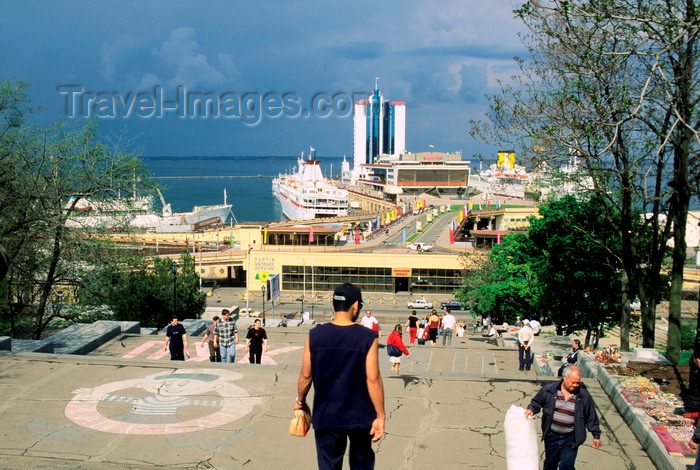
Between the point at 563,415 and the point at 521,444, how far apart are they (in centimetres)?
76

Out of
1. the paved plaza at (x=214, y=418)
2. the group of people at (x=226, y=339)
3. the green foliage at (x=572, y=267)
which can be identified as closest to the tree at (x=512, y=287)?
the green foliage at (x=572, y=267)

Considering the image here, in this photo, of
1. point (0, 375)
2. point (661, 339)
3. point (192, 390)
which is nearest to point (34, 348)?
point (0, 375)

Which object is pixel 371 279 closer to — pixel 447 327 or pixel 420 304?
pixel 420 304

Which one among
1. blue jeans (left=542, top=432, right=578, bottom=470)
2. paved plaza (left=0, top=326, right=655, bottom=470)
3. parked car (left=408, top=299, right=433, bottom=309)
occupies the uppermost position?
blue jeans (left=542, top=432, right=578, bottom=470)

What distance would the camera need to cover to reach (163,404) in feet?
Result: 29.2

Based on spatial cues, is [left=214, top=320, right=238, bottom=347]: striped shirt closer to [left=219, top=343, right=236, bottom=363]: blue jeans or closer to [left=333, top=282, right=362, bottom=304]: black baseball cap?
→ [left=219, top=343, right=236, bottom=363]: blue jeans

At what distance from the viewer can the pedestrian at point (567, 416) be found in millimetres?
6223

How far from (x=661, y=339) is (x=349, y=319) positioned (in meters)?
37.5

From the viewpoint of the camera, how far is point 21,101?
57.0 ft

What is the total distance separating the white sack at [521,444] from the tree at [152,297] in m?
21.9

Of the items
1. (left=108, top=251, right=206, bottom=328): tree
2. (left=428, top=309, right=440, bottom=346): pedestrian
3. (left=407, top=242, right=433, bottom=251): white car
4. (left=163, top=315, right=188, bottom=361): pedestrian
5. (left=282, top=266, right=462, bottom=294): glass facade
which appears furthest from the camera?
(left=407, top=242, right=433, bottom=251): white car

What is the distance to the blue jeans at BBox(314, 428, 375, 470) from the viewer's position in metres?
4.70

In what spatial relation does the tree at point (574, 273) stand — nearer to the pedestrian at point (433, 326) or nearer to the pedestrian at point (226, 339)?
the pedestrian at point (433, 326)

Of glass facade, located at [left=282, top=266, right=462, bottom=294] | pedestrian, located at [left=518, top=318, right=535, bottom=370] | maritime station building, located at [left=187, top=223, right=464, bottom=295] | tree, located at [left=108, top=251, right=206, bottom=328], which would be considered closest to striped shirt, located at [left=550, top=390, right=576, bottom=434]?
pedestrian, located at [left=518, top=318, right=535, bottom=370]
